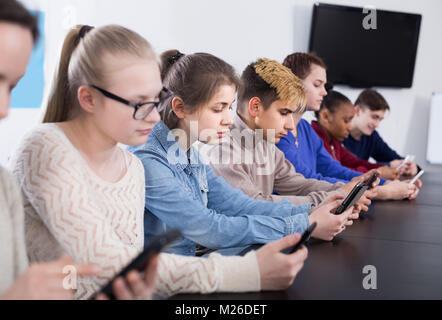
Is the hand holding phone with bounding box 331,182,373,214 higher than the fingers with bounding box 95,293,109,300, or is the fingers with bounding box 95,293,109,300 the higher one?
the fingers with bounding box 95,293,109,300

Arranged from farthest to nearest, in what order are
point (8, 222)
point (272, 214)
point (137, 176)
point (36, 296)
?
point (272, 214), point (137, 176), point (8, 222), point (36, 296)

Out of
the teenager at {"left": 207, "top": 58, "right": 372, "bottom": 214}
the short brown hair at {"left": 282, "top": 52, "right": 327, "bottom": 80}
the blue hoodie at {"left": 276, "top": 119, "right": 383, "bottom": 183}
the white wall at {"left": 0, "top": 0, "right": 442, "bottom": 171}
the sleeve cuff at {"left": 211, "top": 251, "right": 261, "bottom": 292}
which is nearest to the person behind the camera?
the sleeve cuff at {"left": 211, "top": 251, "right": 261, "bottom": 292}

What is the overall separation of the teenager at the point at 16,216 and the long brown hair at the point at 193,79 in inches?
25.4

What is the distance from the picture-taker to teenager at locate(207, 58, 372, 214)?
5.80ft

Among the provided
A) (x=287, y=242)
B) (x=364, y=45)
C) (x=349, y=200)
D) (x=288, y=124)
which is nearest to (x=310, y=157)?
(x=288, y=124)

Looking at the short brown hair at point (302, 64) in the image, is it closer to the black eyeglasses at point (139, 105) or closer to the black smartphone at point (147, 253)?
the black eyeglasses at point (139, 105)

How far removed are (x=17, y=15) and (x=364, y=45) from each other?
449 cm

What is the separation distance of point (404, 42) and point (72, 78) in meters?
4.61

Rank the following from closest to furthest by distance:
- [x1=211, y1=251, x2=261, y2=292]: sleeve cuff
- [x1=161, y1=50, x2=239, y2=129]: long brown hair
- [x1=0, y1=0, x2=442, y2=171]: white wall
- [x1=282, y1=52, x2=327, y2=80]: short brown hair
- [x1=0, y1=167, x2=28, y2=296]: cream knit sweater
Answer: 1. [x1=0, y1=167, x2=28, y2=296]: cream knit sweater
2. [x1=211, y1=251, x2=261, y2=292]: sleeve cuff
3. [x1=161, y1=50, x2=239, y2=129]: long brown hair
4. [x1=282, y1=52, x2=327, y2=80]: short brown hair
5. [x1=0, y1=0, x2=442, y2=171]: white wall

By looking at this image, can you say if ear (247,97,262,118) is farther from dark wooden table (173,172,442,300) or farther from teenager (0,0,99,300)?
teenager (0,0,99,300)

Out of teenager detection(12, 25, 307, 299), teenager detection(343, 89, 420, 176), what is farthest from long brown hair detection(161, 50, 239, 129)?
teenager detection(343, 89, 420, 176)

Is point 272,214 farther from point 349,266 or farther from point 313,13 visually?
point 313,13

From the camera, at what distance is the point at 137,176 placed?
Answer: 1.12 m
